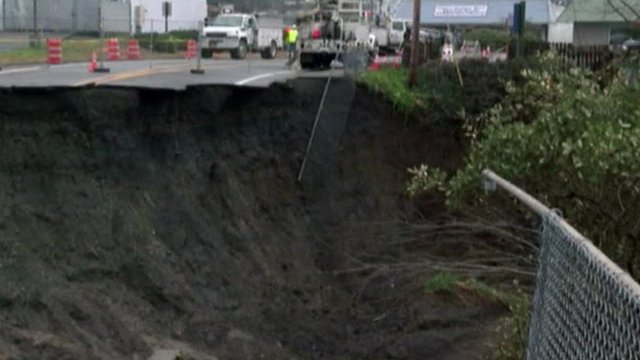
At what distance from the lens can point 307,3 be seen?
4659 cm

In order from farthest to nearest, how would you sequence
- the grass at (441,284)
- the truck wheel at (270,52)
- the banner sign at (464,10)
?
the banner sign at (464,10) < the truck wheel at (270,52) < the grass at (441,284)

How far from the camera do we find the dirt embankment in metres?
17.1

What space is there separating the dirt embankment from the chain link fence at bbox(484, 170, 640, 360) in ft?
29.3

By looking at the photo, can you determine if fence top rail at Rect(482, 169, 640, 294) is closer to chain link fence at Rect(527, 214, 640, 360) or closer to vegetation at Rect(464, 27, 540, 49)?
chain link fence at Rect(527, 214, 640, 360)

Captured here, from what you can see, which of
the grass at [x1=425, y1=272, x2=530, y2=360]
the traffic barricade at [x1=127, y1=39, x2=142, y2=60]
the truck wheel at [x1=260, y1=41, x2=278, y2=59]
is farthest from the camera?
the truck wheel at [x1=260, y1=41, x2=278, y2=59]

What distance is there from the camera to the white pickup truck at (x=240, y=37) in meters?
52.6

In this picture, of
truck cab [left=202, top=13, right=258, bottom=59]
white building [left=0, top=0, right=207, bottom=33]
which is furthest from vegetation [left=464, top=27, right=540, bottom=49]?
white building [left=0, top=0, right=207, bottom=33]

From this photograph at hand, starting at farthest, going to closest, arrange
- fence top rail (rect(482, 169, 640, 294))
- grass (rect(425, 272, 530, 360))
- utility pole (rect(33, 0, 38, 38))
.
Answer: utility pole (rect(33, 0, 38, 38)) < grass (rect(425, 272, 530, 360)) < fence top rail (rect(482, 169, 640, 294))

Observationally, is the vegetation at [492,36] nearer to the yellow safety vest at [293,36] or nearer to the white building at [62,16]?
the yellow safety vest at [293,36]

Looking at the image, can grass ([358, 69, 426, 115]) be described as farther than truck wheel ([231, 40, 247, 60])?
No

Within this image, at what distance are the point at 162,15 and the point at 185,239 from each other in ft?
125

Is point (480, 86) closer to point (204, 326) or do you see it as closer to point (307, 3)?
point (204, 326)

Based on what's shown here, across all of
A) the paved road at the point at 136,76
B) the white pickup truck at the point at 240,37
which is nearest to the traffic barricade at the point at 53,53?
the paved road at the point at 136,76

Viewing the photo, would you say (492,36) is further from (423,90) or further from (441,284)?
(441,284)
